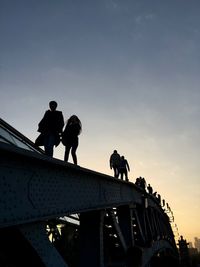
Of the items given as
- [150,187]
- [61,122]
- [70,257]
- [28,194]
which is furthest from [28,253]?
[70,257]

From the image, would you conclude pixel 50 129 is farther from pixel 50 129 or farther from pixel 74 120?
pixel 74 120

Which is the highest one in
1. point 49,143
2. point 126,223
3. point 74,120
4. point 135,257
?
point 74,120

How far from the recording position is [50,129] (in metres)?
6.98

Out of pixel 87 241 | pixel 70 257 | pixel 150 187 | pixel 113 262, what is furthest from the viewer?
pixel 70 257

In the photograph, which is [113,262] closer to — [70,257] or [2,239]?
[2,239]

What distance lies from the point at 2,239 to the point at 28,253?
40 centimetres

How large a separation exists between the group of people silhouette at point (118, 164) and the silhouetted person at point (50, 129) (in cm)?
813

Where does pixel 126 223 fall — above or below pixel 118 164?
below

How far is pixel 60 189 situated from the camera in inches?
193

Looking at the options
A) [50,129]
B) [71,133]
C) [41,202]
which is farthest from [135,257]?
[71,133]

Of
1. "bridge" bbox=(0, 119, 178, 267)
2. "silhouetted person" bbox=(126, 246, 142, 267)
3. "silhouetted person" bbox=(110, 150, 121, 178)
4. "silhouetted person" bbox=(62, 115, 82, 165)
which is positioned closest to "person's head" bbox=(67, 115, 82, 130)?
"silhouetted person" bbox=(62, 115, 82, 165)

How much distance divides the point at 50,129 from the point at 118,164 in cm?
849

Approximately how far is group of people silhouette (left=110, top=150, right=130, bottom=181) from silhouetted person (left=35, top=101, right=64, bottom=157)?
8.13 metres

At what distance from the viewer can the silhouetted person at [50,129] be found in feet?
22.8
